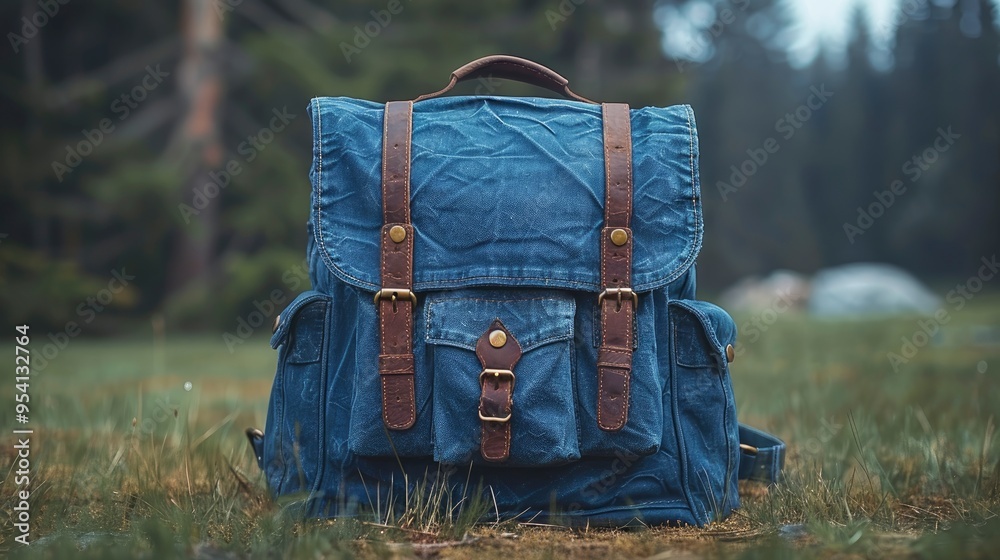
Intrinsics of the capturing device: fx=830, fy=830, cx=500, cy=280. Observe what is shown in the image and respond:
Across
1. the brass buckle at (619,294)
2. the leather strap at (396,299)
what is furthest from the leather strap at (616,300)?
the leather strap at (396,299)

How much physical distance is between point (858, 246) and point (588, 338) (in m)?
29.8

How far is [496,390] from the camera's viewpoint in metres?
1.93

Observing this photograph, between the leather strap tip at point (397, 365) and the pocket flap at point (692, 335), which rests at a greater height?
the pocket flap at point (692, 335)

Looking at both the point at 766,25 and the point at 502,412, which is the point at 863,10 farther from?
the point at 502,412

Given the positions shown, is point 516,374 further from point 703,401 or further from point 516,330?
point 703,401

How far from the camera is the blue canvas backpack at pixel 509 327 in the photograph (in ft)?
6.50

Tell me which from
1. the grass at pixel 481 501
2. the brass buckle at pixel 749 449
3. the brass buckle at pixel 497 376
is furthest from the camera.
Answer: the brass buckle at pixel 749 449

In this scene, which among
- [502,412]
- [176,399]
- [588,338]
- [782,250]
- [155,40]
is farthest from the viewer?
A: [782,250]

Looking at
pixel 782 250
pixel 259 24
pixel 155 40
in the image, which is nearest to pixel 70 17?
pixel 155 40

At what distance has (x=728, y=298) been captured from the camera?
70.4 ft

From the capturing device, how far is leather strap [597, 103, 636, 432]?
200cm

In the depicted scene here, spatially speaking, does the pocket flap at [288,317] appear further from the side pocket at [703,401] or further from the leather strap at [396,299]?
the side pocket at [703,401]

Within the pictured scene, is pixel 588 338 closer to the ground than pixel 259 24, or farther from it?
closer to the ground

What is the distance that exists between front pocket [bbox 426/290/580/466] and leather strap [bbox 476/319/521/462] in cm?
2
